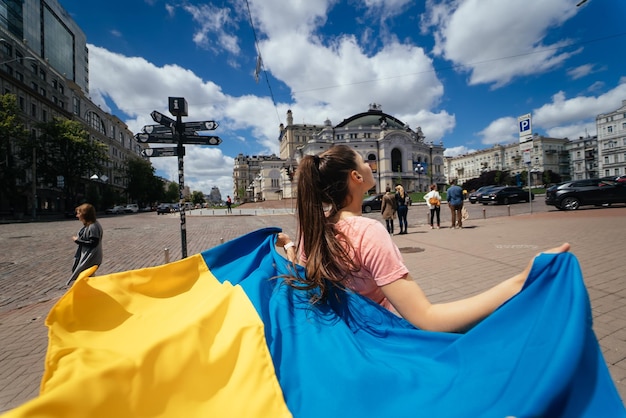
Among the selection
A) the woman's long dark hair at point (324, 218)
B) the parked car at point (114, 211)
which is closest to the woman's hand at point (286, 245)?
the woman's long dark hair at point (324, 218)

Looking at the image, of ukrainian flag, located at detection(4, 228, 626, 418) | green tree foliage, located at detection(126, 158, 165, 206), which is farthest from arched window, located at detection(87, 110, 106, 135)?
ukrainian flag, located at detection(4, 228, 626, 418)

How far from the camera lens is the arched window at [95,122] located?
58141 mm

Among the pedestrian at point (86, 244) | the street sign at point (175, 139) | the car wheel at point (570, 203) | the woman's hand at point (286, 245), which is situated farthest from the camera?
the car wheel at point (570, 203)

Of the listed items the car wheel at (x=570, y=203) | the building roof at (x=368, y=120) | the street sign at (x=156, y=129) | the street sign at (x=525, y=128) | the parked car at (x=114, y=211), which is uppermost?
the building roof at (x=368, y=120)

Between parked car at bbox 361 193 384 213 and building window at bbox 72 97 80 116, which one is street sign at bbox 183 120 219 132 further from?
building window at bbox 72 97 80 116

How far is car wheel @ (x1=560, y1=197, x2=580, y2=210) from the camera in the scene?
16.8 metres

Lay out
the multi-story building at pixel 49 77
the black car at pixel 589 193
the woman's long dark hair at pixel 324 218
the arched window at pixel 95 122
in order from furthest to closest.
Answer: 1. the arched window at pixel 95 122
2. the multi-story building at pixel 49 77
3. the black car at pixel 589 193
4. the woman's long dark hair at pixel 324 218

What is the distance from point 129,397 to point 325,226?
111 cm

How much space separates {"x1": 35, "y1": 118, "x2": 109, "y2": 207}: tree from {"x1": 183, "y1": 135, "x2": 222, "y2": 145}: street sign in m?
38.7

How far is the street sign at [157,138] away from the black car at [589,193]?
21.1m

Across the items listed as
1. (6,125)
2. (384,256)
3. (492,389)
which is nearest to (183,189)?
(384,256)

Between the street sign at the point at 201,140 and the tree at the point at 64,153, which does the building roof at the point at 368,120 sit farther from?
the street sign at the point at 201,140

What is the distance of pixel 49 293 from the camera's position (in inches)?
222

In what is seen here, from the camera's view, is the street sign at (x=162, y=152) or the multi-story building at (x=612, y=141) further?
the multi-story building at (x=612, y=141)
